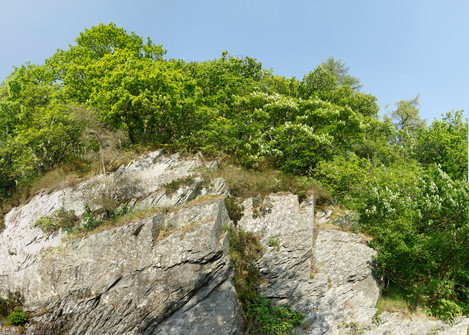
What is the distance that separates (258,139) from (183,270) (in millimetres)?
12034

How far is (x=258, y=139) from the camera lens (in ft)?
70.2

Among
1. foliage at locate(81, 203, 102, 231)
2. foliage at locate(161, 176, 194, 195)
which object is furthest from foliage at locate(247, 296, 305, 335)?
foliage at locate(81, 203, 102, 231)

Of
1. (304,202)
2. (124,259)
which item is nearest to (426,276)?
(304,202)

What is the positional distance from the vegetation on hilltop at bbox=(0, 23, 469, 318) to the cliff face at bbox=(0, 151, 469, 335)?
7.75 feet

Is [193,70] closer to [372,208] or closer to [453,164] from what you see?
[372,208]

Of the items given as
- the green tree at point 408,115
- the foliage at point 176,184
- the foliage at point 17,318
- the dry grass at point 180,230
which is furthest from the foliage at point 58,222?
the green tree at point 408,115

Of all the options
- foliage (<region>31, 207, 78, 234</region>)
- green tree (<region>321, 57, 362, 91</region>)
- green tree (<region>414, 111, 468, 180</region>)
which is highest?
green tree (<region>321, 57, 362, 91</region>)

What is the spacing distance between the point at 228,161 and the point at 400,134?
22.1 meters

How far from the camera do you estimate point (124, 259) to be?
13.3m

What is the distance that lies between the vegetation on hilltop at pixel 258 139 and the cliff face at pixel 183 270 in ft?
7.75

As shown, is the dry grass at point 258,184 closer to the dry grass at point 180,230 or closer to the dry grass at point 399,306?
Answer: the dry grass at point 180,230

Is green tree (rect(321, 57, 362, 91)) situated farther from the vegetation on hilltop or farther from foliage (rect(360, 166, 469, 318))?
foliage (rect(360, 166, 469, 318))

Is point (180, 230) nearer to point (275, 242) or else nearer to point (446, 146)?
point (275, 242)

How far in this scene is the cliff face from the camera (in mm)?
11812
